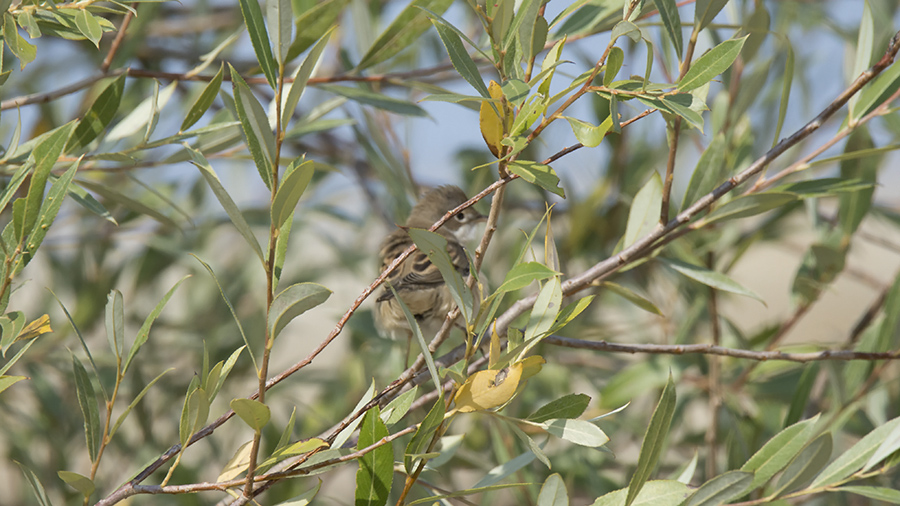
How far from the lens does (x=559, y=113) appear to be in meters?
1.00

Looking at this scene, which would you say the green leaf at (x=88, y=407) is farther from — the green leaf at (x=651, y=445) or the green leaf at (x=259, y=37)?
the green leaf at (x=651, y=445)

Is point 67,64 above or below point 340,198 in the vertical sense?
above

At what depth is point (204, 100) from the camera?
1.38 m

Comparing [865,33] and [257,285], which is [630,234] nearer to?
[865,33]

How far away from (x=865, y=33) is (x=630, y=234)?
0.63 m

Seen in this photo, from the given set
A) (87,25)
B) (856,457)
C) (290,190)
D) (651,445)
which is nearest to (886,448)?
(856,457)

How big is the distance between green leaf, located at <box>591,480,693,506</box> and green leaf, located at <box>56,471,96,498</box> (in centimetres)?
75

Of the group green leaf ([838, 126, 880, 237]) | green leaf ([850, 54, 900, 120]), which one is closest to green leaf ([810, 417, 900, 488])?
green leaf ([850, 54, 900, 120])

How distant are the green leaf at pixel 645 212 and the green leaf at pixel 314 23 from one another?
0.75 metres

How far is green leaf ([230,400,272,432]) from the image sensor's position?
36.7 inches

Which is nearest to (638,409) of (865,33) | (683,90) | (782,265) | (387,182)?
(387,182)

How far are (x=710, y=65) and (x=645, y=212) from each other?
1.94ft

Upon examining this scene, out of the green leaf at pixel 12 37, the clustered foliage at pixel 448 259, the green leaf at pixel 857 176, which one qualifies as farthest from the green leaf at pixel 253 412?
the green leaf at pixel 857 176

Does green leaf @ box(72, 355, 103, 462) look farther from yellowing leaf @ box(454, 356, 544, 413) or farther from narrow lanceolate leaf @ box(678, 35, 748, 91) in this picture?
narrow lanceolate leaf @ box(678, 35, 748, 91)
